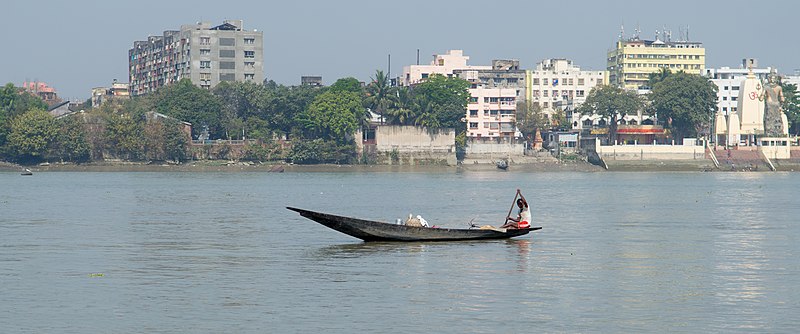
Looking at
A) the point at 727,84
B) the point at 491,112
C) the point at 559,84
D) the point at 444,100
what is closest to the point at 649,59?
the point at 727,84

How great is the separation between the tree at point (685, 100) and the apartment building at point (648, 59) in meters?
50.7

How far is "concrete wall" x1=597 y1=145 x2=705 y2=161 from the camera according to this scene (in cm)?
12962

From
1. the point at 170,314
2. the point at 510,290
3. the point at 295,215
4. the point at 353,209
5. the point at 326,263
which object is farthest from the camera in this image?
the point at 353,209

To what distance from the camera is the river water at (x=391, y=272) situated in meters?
23.6

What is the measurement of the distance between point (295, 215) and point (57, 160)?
75343mm

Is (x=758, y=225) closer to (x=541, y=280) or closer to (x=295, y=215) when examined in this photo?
(x=295, y=215)

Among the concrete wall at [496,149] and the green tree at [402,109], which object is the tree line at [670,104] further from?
the green tree at [402,109]

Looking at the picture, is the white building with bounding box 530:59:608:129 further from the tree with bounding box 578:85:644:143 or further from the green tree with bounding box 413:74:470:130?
the green tree with bounding box 413:74:470:130

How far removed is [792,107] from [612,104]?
84.8ft

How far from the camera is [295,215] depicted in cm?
5447

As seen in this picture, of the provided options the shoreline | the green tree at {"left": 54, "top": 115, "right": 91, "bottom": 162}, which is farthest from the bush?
the green tree at {"left": 54, "top": 115, "right": 91, "bottom": 162}

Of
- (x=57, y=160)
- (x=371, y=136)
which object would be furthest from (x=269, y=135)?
(x=57, y=160)

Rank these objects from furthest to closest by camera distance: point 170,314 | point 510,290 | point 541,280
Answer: point 541,280
point 510,290
point 170,314

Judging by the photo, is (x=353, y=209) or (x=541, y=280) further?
(x=353, y=209)
